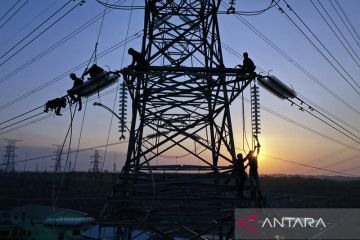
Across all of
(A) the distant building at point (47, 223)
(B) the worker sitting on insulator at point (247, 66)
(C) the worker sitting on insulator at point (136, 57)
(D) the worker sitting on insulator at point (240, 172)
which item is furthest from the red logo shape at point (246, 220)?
(A) the distant building at point (47, 223)

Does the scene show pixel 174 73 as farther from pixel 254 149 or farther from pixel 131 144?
pixel 254 149

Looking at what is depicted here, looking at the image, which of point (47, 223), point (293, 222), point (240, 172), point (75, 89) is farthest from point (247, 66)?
point (47, 223)

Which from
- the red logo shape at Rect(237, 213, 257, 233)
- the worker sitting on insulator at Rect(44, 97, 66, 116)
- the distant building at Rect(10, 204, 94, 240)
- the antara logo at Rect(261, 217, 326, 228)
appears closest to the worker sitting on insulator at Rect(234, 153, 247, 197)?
the red logo shape at Rect(237, 213, 257, 233)

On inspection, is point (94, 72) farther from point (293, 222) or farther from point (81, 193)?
point (81, 193)

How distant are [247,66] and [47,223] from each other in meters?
27.1

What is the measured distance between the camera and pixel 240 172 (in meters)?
9.37

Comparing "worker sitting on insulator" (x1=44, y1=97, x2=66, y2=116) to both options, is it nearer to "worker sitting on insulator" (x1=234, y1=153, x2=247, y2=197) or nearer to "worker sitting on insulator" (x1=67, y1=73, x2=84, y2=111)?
"worker sitting on insulator" (x1=67, y1=73, x2=84, y2=111)

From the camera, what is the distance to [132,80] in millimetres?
9750

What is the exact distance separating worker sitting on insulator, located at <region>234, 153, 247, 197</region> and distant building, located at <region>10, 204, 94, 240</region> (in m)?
23.0

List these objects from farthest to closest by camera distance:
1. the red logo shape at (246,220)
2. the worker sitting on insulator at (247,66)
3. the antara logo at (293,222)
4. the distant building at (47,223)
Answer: the distant building at (47,223)
the antara logo at (293,222)
the worker sitting on insulator at (247,66)
the red logo shape at (246,220)

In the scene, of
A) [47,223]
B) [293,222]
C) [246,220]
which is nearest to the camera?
[246,220]

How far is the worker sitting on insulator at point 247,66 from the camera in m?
9.57

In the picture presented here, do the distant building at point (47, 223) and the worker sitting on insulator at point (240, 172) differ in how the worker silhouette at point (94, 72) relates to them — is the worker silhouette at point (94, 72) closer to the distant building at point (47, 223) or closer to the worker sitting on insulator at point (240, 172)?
the worker sitting on insulator at point (240, 172)

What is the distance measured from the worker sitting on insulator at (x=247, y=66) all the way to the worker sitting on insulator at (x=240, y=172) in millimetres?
2298
